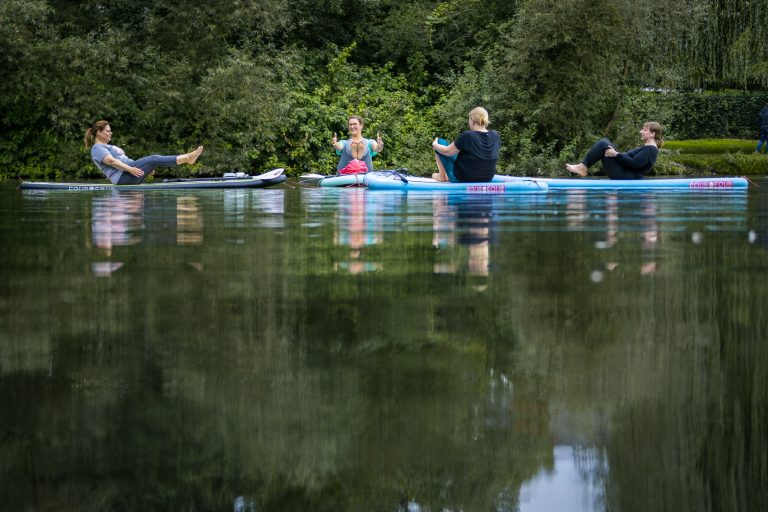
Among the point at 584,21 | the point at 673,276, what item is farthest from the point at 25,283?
the point at 584,21

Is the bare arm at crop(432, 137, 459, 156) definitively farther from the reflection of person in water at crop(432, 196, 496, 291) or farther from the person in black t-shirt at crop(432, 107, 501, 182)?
the reflection of person in water at crop(432, 196, 496, 291)

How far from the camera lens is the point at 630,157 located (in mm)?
19375

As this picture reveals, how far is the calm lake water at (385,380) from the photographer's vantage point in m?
2.61

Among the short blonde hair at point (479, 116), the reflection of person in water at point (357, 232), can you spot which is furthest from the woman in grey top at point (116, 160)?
the reflection of person in water at point (357, 232)

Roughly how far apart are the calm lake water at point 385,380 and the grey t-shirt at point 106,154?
12.5m

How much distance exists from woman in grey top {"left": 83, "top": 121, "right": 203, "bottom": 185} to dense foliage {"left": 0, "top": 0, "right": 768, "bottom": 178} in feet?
36.7

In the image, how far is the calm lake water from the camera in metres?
2.61

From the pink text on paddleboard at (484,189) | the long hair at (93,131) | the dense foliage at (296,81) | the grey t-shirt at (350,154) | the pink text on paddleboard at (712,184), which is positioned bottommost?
the pink text on paddleboard at (484,189)

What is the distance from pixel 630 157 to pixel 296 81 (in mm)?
17552

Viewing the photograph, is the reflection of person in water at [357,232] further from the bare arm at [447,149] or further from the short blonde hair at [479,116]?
the short blonde hair at [479,116]

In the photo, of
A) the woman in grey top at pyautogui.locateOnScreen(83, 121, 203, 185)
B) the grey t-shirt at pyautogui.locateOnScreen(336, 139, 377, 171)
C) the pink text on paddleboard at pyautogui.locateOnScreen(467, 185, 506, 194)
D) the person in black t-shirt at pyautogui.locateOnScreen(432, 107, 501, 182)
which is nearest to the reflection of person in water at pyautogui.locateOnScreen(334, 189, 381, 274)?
the person in black t-shirt at pyautogui.locateOnScreen(432, 107, 501, 182)

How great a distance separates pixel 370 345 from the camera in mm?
4184

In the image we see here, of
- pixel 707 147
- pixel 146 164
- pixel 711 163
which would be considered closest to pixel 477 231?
pixel 146 164

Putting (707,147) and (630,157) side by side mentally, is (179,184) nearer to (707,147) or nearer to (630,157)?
(630,157)
